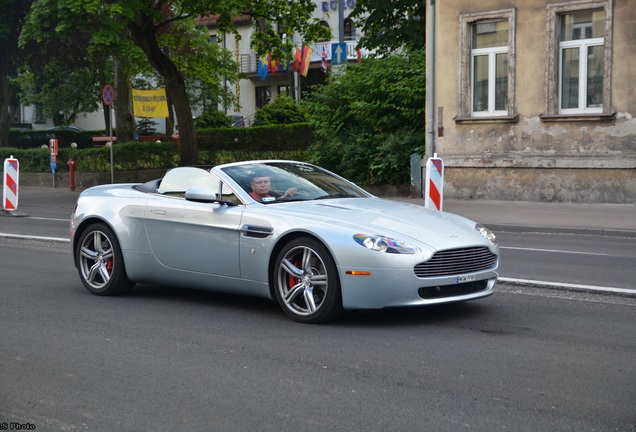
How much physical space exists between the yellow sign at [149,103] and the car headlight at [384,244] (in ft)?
78.7

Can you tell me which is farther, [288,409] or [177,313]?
[177,313]

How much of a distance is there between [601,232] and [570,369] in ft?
34.6

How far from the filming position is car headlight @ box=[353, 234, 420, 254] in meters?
6.92

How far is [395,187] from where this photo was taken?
24.9 metres

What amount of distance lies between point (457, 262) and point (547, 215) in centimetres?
1189

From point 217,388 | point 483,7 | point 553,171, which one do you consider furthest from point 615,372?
point 483,7

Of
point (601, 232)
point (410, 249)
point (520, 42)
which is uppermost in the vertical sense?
point (520, 42)

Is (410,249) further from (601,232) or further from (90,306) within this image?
(601,232)

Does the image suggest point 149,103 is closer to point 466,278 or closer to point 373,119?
point 373,119

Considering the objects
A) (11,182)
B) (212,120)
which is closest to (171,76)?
(11,182)

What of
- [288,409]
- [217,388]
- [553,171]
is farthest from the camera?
[553,171]

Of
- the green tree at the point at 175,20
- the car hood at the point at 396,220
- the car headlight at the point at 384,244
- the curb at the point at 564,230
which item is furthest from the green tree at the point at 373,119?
the car headlight at the point at 384,244

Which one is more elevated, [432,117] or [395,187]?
[432,117]

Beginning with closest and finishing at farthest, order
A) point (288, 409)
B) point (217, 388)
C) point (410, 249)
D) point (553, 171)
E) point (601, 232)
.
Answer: point (288, 409) < point (217, 388) < point (410, 249) < point (601, 232) < point (553, 171)
